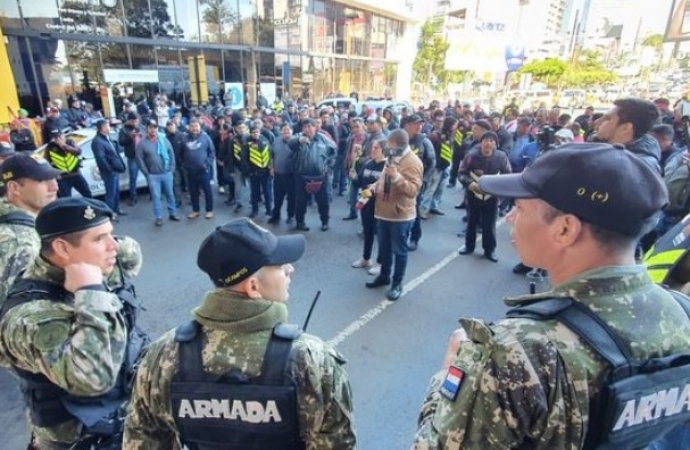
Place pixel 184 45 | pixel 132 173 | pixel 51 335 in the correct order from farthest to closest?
pixel 184 45 → pixel 132 173 → pixel 51 335

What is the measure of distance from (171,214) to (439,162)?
5403mm

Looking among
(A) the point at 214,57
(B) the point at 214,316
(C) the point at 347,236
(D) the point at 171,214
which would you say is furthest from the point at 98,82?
(B) the point at 214,316

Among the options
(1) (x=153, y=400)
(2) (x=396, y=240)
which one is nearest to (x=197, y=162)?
(2) (x=396, y=240)

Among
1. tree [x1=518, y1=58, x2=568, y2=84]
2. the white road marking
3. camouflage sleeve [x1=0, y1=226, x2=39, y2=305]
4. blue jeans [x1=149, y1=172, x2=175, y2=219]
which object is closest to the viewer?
camouflage sleeve [x1=0, y1=226, x2=39, y2=305]

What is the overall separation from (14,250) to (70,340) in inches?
39.1

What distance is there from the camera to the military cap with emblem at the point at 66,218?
71.2 inches

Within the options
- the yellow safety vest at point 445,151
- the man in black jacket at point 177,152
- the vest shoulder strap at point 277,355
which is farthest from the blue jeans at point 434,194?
the vest shoulder strap at point 277,355

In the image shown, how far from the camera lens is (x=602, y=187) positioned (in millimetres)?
1116

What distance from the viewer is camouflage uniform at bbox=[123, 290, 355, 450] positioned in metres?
1.40

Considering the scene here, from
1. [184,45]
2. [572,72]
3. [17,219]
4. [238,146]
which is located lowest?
[238,146]

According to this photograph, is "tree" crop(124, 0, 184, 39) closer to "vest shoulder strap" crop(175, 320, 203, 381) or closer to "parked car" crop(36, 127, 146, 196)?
"parked car" crop(36, 127, 146, 196)

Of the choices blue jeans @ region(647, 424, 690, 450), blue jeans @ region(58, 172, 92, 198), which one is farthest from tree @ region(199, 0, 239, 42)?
blue jeans @ region(647, 424, 690, 450)

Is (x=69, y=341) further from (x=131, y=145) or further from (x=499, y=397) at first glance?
(x=131, y=145)

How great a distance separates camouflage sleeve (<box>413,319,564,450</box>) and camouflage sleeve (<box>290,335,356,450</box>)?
41 cm
